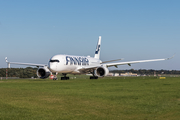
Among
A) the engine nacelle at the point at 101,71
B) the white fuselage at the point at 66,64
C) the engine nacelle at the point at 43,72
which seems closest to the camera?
the white fuselage at the point at 66,64

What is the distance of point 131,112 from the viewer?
32.7 feet

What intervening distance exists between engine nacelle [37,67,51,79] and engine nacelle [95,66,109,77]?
815 cm

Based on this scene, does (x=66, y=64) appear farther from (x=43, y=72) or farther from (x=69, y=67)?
(x=43, y=72)

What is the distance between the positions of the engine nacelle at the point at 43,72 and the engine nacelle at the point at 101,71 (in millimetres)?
8152

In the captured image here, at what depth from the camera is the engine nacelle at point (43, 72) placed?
41.2 meters

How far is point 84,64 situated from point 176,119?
39354 mm

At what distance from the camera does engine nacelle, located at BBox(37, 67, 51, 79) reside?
41181mm

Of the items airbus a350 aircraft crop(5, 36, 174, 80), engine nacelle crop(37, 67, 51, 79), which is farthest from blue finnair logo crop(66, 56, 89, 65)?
engine nacelle crop(37, 67, 51, 79)

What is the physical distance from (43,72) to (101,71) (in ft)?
31.9

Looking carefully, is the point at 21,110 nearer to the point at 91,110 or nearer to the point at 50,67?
the point at 91,110

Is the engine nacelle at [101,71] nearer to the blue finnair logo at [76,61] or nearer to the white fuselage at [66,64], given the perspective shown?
the white fuselage at [66,64]

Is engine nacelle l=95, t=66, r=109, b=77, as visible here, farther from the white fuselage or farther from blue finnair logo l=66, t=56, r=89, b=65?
blue finnair logo l=66, t=56, r=89, b=65

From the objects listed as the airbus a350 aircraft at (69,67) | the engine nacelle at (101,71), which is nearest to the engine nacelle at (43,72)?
the airbus a350 aircraft at (69,67)

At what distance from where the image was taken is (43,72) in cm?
4212
